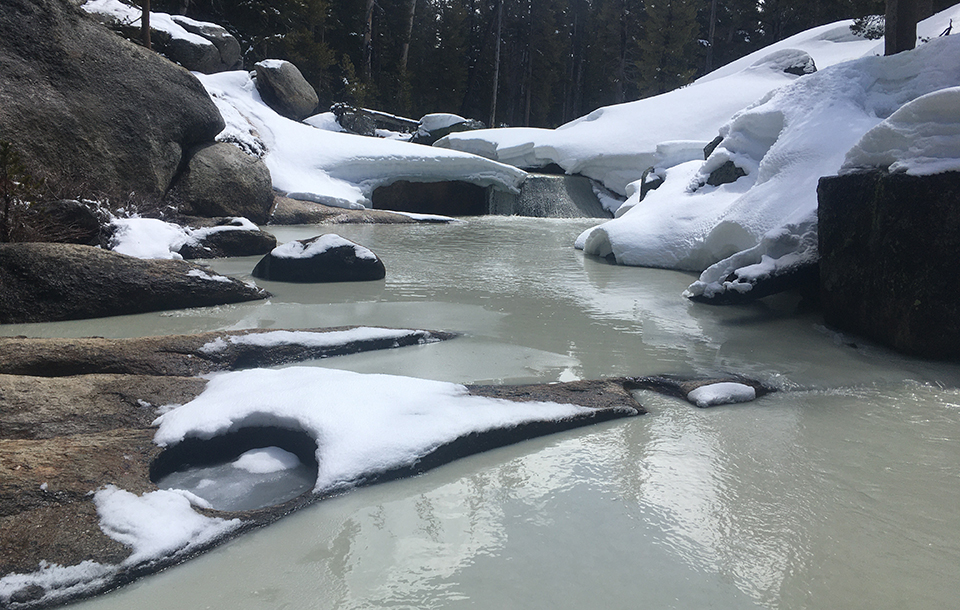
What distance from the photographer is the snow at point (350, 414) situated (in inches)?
87.3

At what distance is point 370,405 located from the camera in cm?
248

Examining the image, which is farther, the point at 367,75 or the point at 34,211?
the point at 367,75

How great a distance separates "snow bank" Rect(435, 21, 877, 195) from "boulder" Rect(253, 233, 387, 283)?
932 cm

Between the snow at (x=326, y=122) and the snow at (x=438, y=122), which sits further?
the snow at (x=438, y=122)

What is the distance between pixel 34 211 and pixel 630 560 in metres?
5.32

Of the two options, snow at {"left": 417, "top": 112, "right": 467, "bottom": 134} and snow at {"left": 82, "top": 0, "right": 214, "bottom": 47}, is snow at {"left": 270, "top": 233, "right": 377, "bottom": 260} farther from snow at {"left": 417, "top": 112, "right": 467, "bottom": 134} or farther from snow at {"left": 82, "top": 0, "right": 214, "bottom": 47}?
snow at {"left": 417, "top": 112, "right": 467, "bottom": 134}

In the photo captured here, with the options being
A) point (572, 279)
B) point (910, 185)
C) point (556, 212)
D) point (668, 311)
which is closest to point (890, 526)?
point (910, 185)

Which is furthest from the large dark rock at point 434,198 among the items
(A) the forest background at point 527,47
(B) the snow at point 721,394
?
(B) the snow at point 721,394

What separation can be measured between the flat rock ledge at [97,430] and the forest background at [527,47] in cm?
1897

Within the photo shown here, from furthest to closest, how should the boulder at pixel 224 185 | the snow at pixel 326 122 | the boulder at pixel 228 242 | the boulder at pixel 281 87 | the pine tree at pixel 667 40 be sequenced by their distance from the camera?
1. the pine tree at pixel 667 40
2. the snow at pixel 326 122
3. the boulder at pixel 281 87
4. the boulder at pixel 224 185
5. the boulder at pixel 228 242

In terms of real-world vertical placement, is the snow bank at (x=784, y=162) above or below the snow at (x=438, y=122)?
below

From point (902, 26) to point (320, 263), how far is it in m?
5.88

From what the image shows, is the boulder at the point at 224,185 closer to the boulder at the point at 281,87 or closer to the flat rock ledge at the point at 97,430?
the boulder at the point at 281,87

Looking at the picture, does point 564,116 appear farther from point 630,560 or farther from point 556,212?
point 630,560
